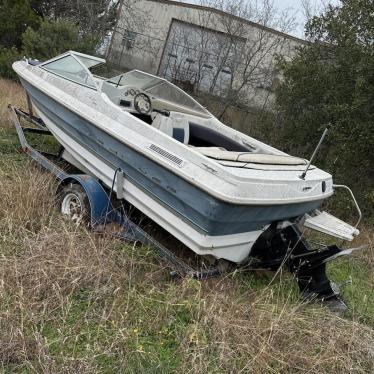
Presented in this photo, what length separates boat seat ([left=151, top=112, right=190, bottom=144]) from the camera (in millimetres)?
4777

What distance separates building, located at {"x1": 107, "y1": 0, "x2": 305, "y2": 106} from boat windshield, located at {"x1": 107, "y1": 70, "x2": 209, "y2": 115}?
4.70 metres

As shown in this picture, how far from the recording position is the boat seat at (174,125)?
478 centimetres

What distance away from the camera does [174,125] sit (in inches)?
193

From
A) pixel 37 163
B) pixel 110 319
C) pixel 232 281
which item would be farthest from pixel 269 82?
pixel 110 319

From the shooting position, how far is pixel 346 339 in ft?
9.99

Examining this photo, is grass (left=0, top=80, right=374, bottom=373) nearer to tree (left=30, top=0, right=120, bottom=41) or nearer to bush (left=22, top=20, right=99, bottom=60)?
bush (left=22, top=20, right=99, bottom=60)

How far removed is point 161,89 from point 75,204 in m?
2.07

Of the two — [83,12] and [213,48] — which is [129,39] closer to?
[83,12]

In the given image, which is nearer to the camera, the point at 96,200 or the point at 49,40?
the point at 96,200

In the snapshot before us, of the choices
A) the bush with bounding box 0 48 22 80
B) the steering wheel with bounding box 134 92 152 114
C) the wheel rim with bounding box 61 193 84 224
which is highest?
the steering wheel with bounding box 134 92 152 114

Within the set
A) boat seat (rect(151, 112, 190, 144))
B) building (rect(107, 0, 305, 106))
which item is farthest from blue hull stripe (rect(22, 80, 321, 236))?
building (rect(107, 0, 305, 106))

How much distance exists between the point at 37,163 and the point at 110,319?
2673mm

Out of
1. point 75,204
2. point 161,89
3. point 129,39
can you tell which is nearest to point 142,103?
point 161,89

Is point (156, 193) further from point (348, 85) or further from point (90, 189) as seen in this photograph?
point (348, 85)
